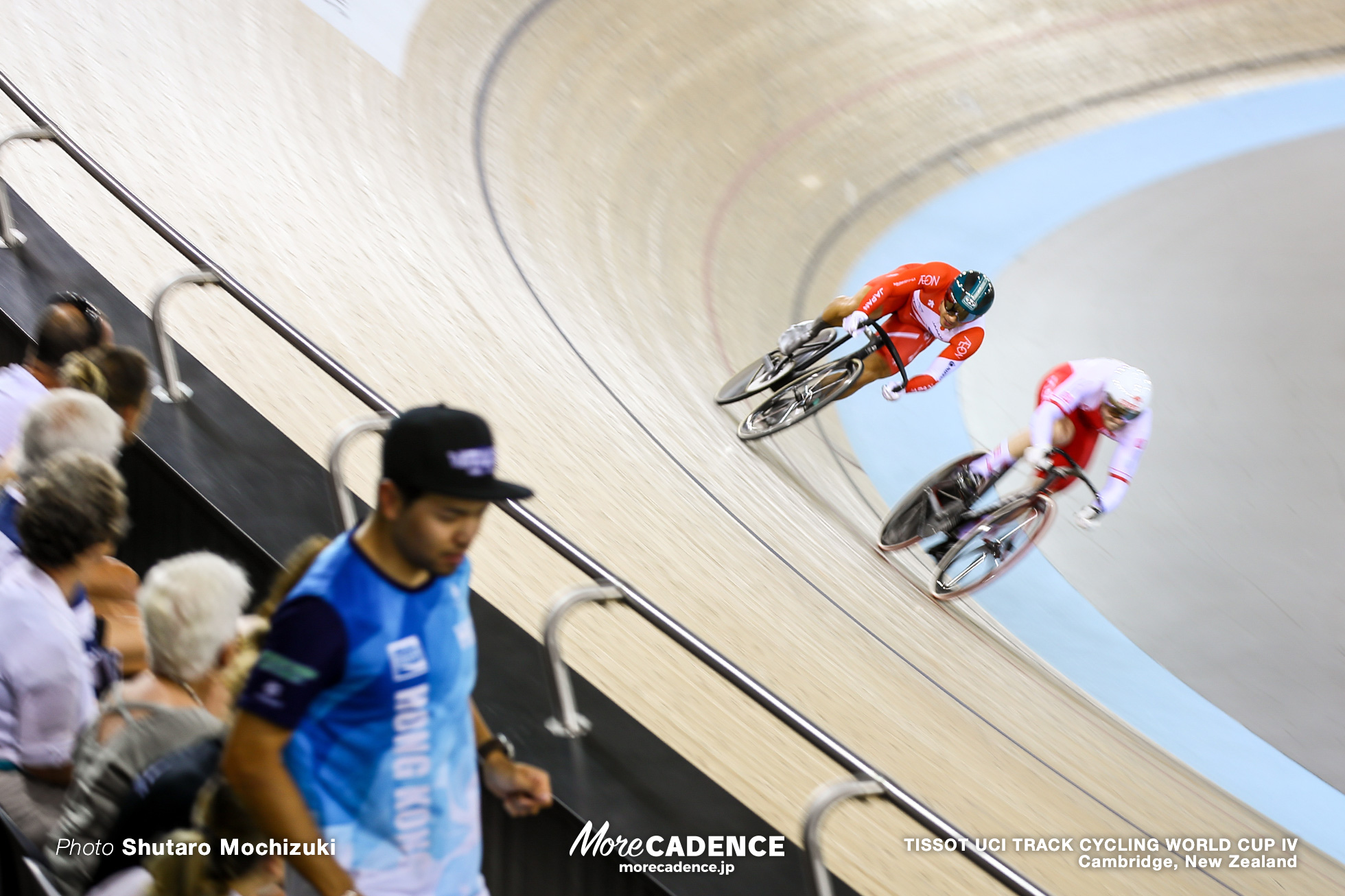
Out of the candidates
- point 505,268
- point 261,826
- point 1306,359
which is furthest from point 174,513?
point 1306,359

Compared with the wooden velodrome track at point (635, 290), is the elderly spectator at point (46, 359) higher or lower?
lower

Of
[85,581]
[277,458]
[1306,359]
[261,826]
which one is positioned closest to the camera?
[261,826]

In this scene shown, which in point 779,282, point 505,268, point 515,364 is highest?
point 779,282

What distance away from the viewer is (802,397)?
5.48m

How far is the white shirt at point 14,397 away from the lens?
264cm

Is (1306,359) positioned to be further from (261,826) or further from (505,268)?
(261,826)

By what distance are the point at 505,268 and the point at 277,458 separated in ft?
8.28

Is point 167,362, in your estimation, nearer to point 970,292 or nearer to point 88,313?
point 88,313

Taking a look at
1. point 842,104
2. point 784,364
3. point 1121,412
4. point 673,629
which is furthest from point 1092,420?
point 842,104

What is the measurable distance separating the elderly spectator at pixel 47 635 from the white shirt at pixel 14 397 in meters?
0.79

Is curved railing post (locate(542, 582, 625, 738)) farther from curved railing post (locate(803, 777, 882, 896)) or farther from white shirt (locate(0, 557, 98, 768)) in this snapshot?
white shirt (locate(0, 557, 98, 768))

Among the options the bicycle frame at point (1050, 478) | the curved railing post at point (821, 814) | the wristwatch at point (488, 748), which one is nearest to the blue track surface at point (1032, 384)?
the bicycle frame at point (1050, 478)

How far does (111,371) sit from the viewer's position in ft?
8.02

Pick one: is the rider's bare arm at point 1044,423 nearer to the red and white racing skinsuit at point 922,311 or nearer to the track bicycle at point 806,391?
the red and white racing skinsuit at point 922,311
